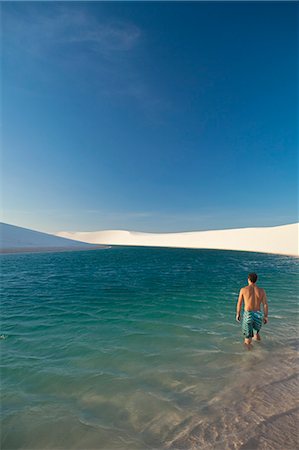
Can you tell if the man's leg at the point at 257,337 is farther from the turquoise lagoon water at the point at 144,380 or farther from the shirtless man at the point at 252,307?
the shirtless man at the point at 252,307

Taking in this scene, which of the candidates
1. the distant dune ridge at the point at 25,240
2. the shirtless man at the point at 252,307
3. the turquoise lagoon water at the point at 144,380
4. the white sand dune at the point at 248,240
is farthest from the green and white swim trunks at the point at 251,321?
the distant dune ridge at the point at 25,240

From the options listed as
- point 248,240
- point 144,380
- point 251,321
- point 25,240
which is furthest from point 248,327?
point 25,240

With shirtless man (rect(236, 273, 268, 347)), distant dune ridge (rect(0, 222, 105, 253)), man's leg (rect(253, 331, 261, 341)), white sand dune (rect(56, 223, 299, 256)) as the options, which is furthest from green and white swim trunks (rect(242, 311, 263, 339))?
distant dune ridge (rect(0, 222, 105, 253))

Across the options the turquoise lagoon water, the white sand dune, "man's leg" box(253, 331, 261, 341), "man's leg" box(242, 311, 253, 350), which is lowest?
the turquoise lagoon water

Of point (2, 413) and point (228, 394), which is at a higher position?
point (228, 394)

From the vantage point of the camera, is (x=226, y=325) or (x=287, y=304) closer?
(x=226, y=325)

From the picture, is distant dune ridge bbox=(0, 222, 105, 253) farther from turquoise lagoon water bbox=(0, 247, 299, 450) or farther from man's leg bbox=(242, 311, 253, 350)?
man's leg bbox=(242, 311, 253, 350)

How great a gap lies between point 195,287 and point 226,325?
7832mm

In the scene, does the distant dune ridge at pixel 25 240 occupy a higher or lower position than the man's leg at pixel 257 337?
higher

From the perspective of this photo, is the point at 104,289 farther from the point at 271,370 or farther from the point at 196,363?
the point at 271,370

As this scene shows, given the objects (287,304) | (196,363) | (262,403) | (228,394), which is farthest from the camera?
(287,304)

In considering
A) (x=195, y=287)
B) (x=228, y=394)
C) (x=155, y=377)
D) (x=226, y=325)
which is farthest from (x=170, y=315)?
(x=195, y=287)

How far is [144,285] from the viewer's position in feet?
56.7

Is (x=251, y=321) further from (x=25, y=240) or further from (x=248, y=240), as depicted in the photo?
(x=25, y=240)
